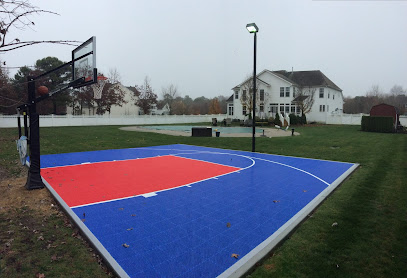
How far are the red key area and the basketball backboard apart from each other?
314cm

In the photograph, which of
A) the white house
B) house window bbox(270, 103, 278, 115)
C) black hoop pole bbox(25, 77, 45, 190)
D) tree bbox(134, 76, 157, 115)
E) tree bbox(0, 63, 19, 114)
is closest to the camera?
tree bbox(0, 63, 19, 114)

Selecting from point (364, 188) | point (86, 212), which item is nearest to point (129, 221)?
point (86, 212)

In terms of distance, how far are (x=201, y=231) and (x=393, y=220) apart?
12.8ft

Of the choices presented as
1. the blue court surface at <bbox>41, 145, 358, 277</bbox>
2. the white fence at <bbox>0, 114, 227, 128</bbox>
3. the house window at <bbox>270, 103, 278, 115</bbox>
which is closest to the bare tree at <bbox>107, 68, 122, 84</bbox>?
the white fence at <bbox>0, 114, 227, 128</bbox>

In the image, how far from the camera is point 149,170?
10.7 meters

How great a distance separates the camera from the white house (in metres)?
43.7

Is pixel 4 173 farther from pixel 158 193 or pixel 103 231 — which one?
pixel 103 231

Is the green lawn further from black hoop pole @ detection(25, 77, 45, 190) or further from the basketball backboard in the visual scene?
the basketball backboard

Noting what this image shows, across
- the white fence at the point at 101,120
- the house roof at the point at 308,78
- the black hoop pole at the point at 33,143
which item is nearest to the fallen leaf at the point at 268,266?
the black hoop pole at the point at 33,143

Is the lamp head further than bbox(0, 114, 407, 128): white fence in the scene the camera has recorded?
No

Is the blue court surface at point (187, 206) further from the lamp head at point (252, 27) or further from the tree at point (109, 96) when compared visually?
the tree at point (109, 96)

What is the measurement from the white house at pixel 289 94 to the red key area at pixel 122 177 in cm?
3412

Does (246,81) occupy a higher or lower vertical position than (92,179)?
higher

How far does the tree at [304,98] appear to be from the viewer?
136 ft
